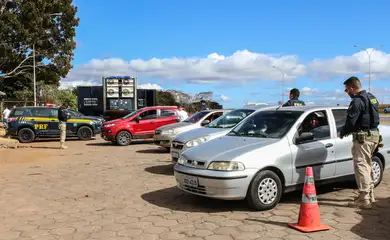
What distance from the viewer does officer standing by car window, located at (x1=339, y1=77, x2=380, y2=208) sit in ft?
18.3

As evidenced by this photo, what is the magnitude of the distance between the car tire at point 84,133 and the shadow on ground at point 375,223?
15269mm

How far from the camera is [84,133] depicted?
18.9 m

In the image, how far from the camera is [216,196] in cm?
545

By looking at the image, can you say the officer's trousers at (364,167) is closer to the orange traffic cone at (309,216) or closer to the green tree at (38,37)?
the orange traffic cone at (309,216)

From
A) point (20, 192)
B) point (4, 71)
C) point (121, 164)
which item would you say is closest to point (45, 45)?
point (4, 71)

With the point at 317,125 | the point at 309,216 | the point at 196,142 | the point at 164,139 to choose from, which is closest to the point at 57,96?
the point at 164,139

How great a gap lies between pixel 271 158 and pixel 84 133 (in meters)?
14.8

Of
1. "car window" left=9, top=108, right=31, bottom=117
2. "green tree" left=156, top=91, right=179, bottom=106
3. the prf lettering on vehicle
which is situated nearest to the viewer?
"car window" left=9, top=108, right=31, bottom=117

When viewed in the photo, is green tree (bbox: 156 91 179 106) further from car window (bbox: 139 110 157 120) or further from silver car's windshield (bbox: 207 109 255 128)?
silver car's windshield (bbox: 207 109 255 128)

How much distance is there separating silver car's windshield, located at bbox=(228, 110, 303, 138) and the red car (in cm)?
933

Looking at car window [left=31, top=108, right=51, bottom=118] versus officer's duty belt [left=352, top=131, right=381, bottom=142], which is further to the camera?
car window [left=31, top=108, right=51, bottom=118]

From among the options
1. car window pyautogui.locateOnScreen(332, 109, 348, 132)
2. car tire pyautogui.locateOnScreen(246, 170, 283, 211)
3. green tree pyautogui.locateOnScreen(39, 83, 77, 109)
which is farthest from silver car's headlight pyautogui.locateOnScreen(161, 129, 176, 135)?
green tree pyautogui.locateOnScreen(39, 83, 77, 109)

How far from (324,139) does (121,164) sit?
5.99 meters

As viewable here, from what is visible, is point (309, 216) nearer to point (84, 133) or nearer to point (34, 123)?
point (84, 133)
